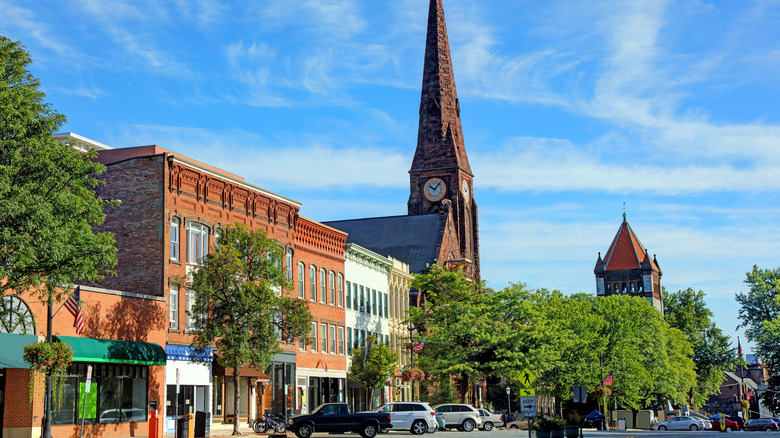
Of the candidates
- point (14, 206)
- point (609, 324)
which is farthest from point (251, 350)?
point (609, 324)

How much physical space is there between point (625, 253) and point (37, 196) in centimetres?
16186

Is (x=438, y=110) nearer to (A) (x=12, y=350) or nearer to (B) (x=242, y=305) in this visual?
(B) (x=242, y=305)

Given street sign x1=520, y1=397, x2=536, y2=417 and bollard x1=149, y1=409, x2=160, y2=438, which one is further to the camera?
bollard x1=149, y1=409, x2=160, y2=438

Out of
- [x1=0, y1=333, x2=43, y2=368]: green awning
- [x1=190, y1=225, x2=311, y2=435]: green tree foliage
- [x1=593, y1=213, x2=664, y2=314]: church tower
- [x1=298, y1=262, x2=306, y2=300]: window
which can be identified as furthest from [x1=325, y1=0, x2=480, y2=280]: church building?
[x1=593, y1=213, x2=664, y2=314]: church tower

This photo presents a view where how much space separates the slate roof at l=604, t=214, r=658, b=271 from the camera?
573 ft

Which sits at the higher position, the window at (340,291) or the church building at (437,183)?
the church building at (437,183)

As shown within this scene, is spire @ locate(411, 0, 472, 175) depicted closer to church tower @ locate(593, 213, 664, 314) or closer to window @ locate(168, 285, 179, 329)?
window @ locate(168, 285, 179, 329)

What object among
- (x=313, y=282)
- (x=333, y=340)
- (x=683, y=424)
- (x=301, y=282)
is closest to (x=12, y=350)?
(x=301, y=282)

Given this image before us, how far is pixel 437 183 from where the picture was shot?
351 ft

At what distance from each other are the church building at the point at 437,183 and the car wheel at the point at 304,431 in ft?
180

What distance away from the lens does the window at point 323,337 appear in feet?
187

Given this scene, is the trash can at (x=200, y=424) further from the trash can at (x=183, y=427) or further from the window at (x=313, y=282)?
the window at (x=313, y=282)

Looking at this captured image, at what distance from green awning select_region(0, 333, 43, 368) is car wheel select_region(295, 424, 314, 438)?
1157 centimetres

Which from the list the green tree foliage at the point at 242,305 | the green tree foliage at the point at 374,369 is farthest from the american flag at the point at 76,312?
the green tree foliage at the point at 374,369
